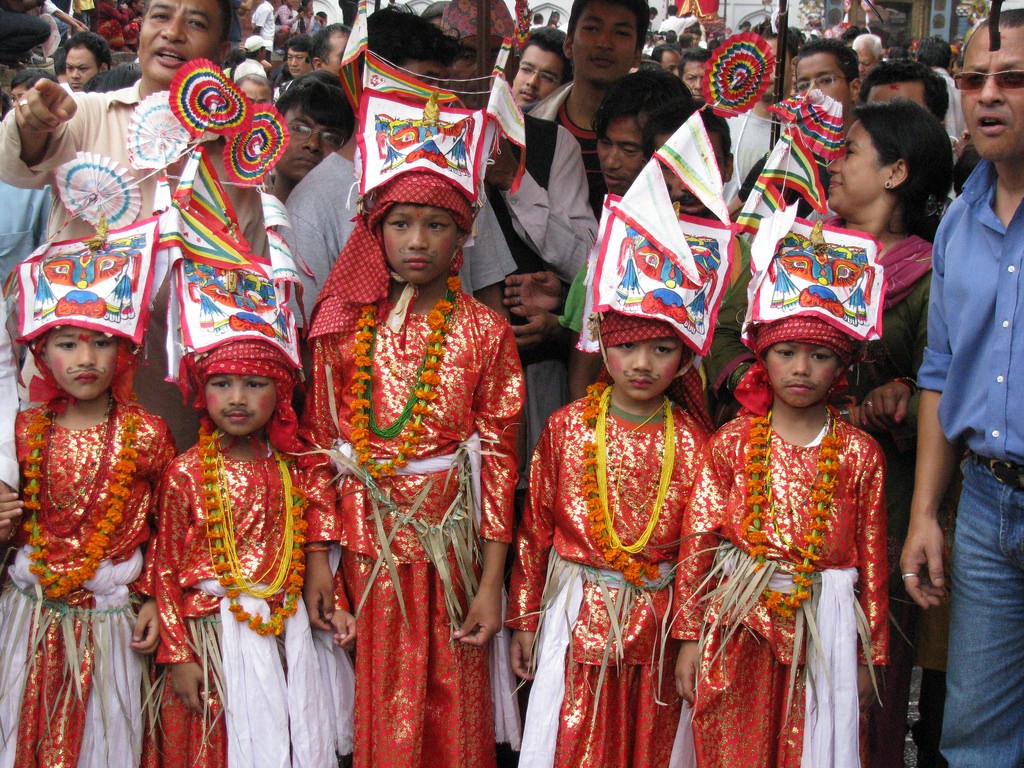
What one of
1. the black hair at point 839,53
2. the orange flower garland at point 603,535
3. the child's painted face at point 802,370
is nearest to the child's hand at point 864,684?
the orange flower garland at point 603,535

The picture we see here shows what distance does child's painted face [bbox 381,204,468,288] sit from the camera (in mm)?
2951

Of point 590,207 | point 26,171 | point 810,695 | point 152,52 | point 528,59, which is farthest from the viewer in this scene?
point 528,59

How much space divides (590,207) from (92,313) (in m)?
1.75

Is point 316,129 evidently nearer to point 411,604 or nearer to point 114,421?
point 114,421

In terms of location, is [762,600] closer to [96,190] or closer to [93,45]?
[96,190]

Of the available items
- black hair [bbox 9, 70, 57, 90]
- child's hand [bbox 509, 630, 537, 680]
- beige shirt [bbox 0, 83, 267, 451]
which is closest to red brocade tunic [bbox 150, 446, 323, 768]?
beige shirt [bbox 0, 83, 267, 451]

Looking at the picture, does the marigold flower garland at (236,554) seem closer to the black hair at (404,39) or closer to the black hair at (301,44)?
the black hair at (404,39)

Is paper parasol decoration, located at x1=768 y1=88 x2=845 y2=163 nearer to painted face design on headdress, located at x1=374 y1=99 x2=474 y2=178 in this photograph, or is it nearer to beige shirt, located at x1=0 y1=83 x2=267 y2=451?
painted face design on headdress, located at x1=374 y1=99 x2=474 y2=178

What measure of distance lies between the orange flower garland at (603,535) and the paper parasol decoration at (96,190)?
1.51m

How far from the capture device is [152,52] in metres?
3.22

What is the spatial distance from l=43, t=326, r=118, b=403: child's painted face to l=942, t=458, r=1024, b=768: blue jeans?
230 cm

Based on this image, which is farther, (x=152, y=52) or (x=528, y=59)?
(x=528, y=59)

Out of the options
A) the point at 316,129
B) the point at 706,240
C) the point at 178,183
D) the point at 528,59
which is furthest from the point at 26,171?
the point at 528,59

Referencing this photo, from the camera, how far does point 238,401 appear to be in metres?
2.87
